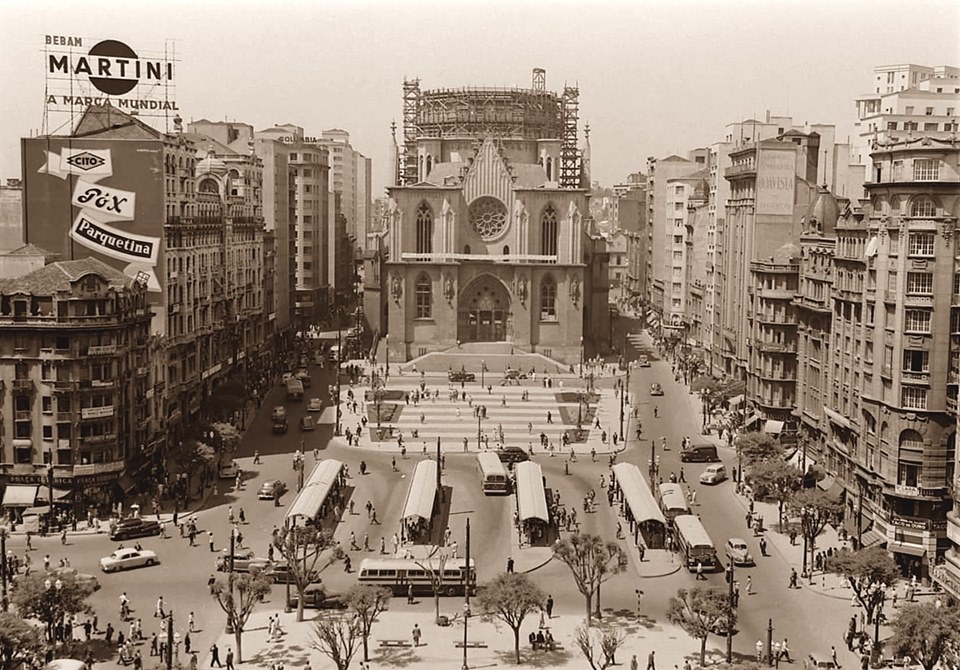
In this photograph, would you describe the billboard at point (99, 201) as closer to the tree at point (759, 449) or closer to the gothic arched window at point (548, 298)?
the tree at point (759, 449)

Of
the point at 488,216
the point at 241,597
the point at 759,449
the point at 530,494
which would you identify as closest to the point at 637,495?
the point at 530,494

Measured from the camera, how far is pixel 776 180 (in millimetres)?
95250

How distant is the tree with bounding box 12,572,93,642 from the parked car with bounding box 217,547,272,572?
1123cm

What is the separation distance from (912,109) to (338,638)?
94051 millimetres

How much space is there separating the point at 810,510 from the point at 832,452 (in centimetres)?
955

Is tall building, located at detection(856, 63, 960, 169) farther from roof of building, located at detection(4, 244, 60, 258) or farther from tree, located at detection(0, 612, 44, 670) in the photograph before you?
tree, located at detection(0, 612, 44, 670)

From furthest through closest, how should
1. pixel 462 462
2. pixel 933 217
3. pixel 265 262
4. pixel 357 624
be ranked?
1. pixel 265 262
2. pixel 462 462
3. pixel 933 217
4. pixel 357 624

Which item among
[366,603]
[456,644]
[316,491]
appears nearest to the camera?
[366,603]

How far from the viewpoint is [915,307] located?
58.3 m

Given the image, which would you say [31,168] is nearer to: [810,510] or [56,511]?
[56,511]

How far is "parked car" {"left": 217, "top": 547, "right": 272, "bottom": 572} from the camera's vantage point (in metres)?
56.6

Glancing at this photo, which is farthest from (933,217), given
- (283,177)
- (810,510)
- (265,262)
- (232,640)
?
(283,177)

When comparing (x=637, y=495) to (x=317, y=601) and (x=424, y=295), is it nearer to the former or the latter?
(x=317, y=601)

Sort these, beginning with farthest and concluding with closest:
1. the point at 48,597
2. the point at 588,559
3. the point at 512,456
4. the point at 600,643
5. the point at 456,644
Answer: the point at 512,456
the point at 588,559
the point at 456,644
the point at 600,643
the point at 48,597
